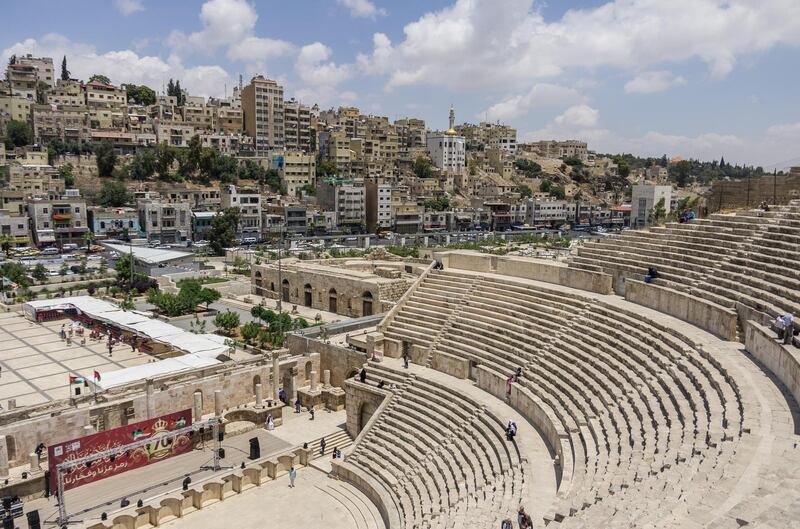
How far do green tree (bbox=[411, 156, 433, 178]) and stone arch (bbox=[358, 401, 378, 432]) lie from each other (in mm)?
97670

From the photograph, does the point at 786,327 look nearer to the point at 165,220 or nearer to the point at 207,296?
the point at 207,296

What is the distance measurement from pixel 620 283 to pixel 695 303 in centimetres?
495

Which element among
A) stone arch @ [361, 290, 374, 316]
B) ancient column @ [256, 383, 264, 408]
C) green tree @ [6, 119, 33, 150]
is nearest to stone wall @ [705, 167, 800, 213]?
stone arch @ [361, 290, 374, 316]

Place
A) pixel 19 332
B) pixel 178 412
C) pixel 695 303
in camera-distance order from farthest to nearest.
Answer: pixel 19 332 → pixel 178 412 → pixel 695 303

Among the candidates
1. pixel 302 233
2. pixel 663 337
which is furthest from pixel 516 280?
pixel 302 233

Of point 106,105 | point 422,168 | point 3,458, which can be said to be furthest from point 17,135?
point 3,458

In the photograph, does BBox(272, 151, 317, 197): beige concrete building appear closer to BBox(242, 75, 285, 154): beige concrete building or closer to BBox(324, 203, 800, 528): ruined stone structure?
BBox(242, 75, 285, 154): beige concrete building

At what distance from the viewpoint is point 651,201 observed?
319ft

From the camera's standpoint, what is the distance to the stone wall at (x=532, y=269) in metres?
25.4

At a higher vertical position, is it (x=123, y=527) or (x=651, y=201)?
(x=651, y=201)

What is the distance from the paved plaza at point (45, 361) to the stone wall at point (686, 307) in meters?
22.2

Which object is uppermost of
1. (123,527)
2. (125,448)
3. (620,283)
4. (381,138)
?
(381,138)

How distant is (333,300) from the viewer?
4428cm

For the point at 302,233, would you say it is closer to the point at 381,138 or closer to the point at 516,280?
the point at 381,138
